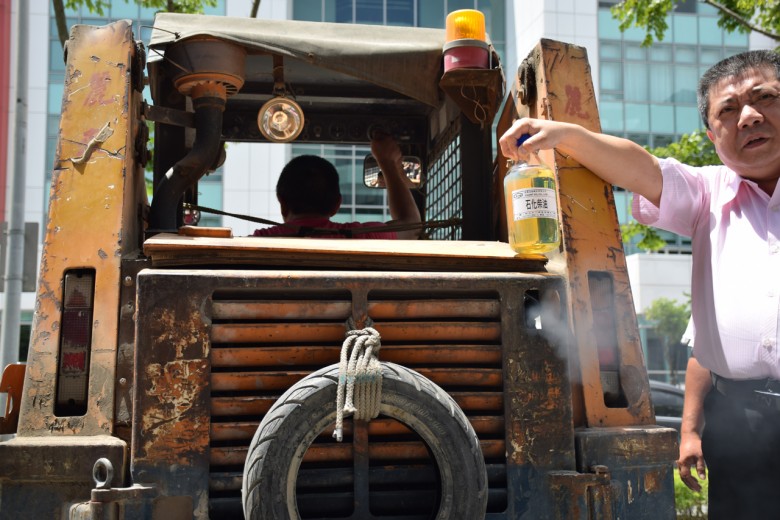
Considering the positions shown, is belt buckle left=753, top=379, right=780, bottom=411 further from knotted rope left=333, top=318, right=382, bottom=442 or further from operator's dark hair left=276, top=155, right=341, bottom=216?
operator's dark hair left=276, top=155, right=341, bottom=216

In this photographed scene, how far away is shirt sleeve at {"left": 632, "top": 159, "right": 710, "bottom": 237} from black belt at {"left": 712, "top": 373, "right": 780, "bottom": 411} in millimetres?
630

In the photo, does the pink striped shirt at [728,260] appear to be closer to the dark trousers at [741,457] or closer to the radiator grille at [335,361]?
the dark trousers at [741,457]

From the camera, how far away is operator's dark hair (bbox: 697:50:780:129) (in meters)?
3.15

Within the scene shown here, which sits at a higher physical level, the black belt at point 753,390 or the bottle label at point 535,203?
the bottle label at point 535,203

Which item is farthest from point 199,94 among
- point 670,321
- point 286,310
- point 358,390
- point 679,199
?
point 670,321

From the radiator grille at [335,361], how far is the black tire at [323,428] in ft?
0.78

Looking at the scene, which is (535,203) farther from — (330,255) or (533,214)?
(330,255)

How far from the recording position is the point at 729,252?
3154 mm

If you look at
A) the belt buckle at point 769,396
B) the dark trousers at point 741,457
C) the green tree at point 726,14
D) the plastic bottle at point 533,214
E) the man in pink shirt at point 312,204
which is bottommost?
the dark trousers at point 741,457

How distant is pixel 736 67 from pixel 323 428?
83.0 inches

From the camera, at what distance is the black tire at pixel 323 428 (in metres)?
2.42

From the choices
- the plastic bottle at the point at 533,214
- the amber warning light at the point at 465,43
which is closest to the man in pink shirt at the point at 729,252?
the plastic bottle at the point at 533,214

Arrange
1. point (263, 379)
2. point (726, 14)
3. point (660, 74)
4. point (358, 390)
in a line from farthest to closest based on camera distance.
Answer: point (660, 74)
point (726, 14)
point (263, 379)
point (358, 390)

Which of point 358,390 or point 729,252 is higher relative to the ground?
point 729,252
